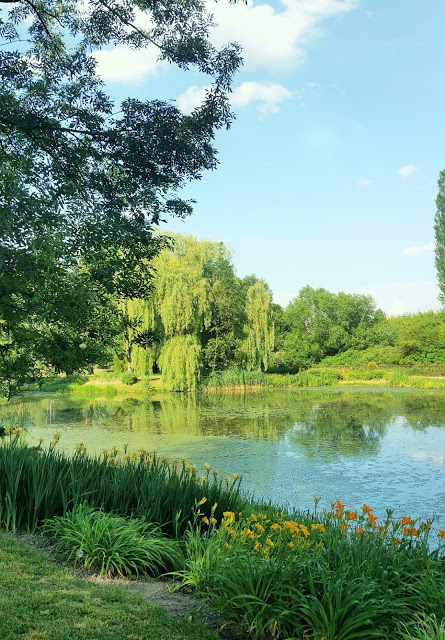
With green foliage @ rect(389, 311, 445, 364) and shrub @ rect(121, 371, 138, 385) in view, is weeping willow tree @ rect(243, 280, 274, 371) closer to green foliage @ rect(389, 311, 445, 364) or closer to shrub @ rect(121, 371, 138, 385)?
shrub @ rect(121, 371, 138, 385)

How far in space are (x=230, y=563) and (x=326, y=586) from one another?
671mm

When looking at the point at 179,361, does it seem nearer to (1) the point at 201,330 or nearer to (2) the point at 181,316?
(2) the point at 181,316

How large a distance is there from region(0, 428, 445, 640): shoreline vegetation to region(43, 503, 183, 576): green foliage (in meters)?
0.01

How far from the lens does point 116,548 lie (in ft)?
13.1

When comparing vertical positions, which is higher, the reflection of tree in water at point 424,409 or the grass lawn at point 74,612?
the grass lawn at point 74,612

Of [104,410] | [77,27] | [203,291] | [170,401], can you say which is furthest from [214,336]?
[77,27]

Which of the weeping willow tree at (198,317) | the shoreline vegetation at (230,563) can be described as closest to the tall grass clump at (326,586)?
the shoreline vegetation at (230,563)

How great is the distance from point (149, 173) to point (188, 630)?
4.82 m

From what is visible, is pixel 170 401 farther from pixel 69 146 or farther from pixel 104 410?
pixel 69 146

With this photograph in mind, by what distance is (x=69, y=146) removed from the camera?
6305mm

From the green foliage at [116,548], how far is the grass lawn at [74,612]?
0.93ft

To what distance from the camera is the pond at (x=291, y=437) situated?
888 centimetres

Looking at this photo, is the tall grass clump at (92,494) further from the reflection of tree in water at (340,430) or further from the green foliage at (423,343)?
the green foliage at (423,343)

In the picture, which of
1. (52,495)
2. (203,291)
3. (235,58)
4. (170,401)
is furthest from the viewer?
(203,291)
